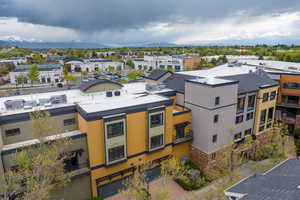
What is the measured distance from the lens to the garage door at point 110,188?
2508 cm

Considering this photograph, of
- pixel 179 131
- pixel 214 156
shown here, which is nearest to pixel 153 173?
pixel 179 131

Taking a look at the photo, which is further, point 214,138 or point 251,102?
point 251,102

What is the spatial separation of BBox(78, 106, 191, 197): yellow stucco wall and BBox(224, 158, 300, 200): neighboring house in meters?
13.4

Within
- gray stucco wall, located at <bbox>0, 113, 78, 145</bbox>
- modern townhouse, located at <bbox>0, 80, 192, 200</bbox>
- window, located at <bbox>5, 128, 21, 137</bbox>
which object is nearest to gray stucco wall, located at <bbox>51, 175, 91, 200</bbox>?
modern townhouse, located at <bbox>0, 80, 192, 200</bbox>

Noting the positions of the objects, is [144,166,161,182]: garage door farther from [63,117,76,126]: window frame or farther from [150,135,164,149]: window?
[63,117,76,126]: window frame

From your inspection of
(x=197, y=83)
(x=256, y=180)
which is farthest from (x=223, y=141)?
(x=256, y=180)

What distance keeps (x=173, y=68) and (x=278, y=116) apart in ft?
232

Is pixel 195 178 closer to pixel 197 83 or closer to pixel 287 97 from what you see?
pixel 197 83

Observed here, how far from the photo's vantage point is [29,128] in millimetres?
23578

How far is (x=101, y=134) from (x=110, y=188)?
7.48 meters

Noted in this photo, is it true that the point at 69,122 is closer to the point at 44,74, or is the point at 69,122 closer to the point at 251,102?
the point at 251,102

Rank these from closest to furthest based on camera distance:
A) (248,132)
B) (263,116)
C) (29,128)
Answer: (29,128)
(248,132)
(263,116)

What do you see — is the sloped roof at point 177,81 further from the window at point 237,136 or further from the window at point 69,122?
the window at point 69,122

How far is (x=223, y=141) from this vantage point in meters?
31.4
